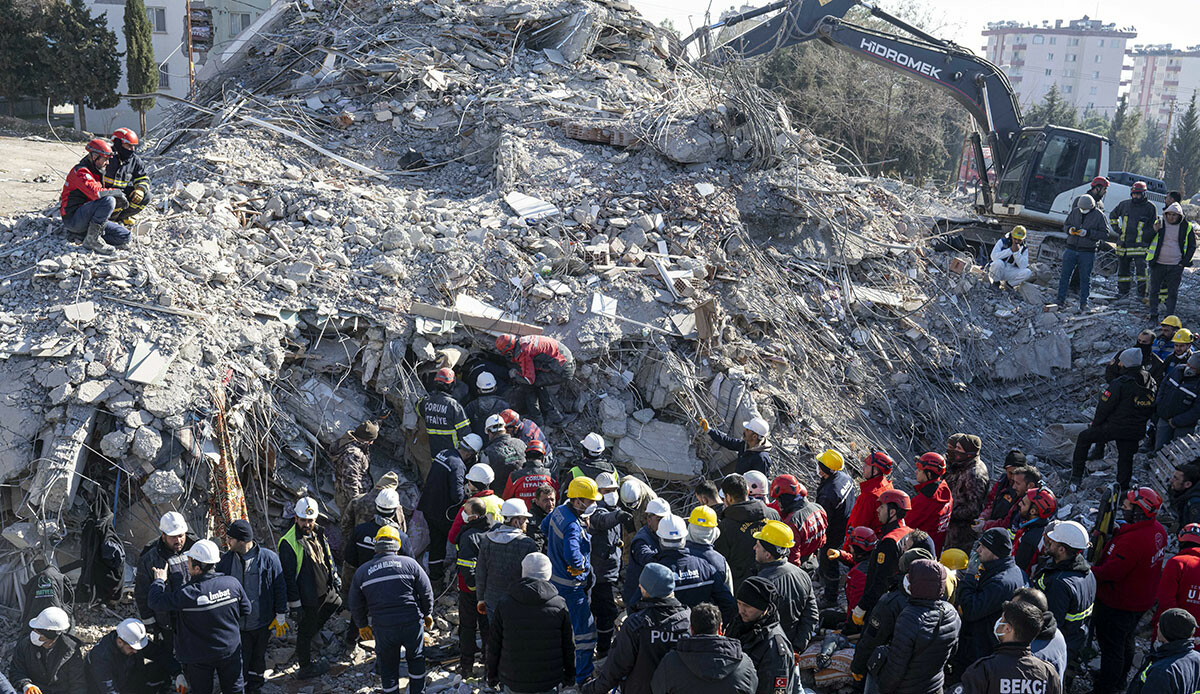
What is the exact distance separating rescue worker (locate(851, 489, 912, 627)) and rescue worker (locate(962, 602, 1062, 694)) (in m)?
1.20

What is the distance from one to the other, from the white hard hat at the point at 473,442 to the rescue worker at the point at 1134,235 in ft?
26.8

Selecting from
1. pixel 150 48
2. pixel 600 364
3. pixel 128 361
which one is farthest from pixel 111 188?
pixel 150 48

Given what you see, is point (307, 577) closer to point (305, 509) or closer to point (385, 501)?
point (305, 509)

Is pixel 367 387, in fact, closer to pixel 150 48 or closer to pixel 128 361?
pixel 128 361

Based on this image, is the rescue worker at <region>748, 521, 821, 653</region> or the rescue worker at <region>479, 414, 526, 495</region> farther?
the rescue worker at <region>479, 414, 526, 495</region>

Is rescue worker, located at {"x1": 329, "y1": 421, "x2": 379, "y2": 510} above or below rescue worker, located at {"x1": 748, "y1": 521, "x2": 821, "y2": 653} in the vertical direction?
below

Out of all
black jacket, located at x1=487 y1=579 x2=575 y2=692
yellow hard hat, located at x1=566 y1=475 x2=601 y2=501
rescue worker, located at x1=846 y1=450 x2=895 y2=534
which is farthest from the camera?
rescue worker, located at x1=846 y1=450 x2=895 y2=534

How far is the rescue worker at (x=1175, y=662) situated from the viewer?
4.33 metres

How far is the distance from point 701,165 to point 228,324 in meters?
5.77

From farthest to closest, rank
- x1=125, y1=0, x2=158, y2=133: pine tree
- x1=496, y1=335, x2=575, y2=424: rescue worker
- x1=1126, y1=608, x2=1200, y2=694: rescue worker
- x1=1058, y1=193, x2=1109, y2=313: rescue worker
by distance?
x1=125, y1=0, x2=158, y2=133: pine tree < x1=1058, y1=193, x2=1109, y2=313: rescue worker < x1=496, y1=335, x2=575, y2=424: rescue worker < x1=1126, y1=608, x2=1200, y2=694: rescue worker

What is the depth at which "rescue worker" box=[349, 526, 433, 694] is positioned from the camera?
520 centimetres

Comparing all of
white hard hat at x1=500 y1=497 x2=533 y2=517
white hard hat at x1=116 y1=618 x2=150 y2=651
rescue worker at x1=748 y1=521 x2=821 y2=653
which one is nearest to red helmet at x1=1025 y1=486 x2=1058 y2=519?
rescue worker at x1=748 y1=521 x2=821 y2=653

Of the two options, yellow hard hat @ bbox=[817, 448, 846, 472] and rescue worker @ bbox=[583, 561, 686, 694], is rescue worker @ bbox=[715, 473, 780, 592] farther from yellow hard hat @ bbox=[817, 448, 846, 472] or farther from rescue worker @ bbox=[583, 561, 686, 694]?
rescue worker @ bbox=[583, 561, 686, 694]

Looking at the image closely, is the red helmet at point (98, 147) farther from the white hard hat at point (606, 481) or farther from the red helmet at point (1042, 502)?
the red helmet at point (1042, 502)
